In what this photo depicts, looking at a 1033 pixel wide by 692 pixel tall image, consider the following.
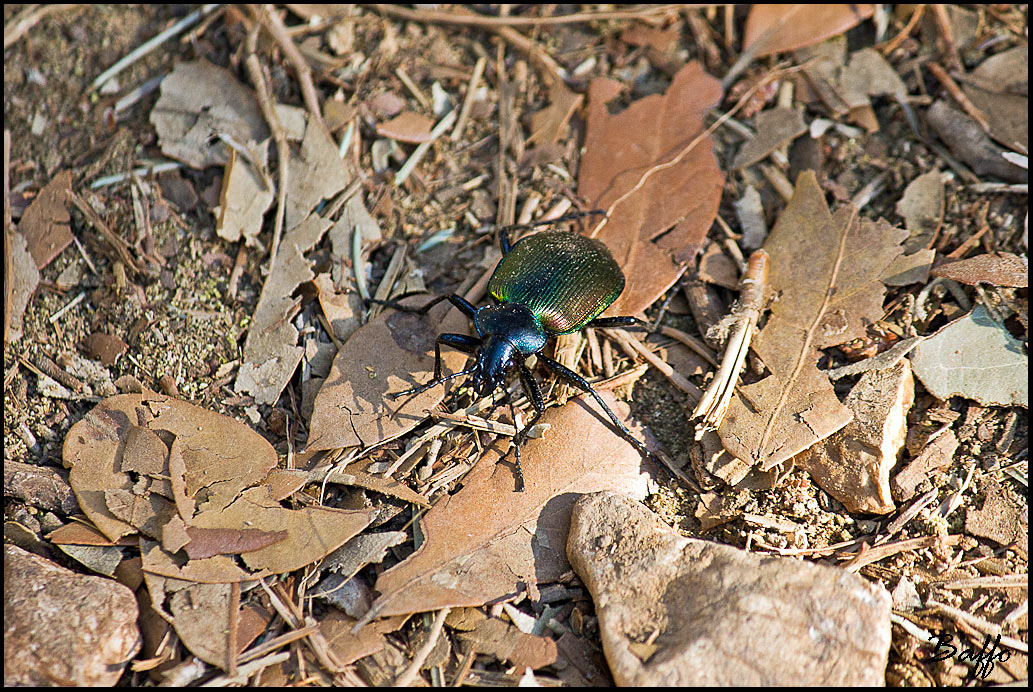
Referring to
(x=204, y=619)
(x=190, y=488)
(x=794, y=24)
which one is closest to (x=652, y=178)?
(x=794, y=24)

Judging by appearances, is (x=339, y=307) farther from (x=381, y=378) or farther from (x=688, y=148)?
(x=688, y=148)

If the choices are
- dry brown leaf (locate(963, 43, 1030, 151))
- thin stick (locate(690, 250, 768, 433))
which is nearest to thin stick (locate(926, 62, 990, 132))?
dry brown leaf (locate(963, 43, 1030, 151))

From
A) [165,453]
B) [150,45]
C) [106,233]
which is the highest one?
[150,45]

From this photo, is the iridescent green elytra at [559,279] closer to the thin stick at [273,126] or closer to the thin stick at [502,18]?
the thin stick at [273,126]

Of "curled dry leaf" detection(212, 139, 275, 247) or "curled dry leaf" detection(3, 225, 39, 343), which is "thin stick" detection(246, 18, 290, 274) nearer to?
"curled dry leaf" detection(212, 139, 275, 247)

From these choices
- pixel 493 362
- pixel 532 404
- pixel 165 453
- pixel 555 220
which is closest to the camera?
pixel 165 453

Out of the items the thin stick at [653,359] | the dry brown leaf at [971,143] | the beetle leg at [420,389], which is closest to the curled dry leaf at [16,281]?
the beetle leg at [420,389]

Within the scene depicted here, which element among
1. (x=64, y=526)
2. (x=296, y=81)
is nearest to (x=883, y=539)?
(x=64, y=526)

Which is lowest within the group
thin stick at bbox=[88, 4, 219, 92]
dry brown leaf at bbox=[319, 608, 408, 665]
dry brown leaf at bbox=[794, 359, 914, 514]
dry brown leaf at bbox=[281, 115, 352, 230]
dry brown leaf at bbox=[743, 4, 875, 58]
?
dry brown leaf at bbox=[794, 359, 914, 514]
